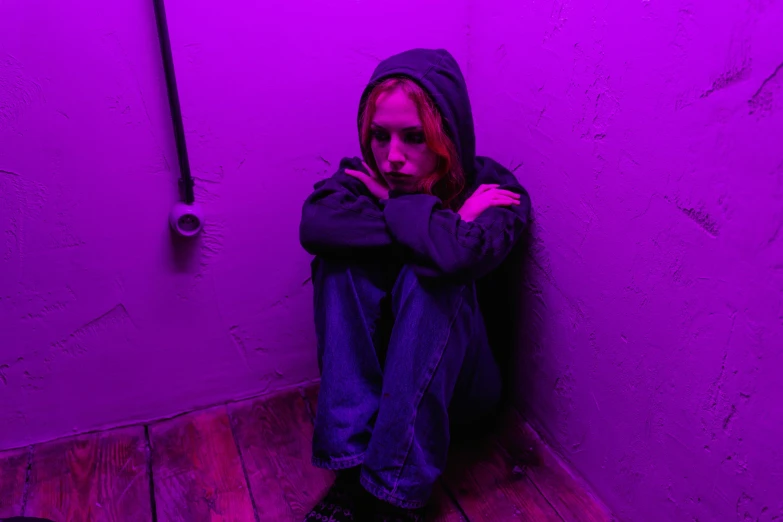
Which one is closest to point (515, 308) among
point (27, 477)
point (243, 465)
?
point (243, 465)

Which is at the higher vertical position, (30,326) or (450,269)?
(450,269)

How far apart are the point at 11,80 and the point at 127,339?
512 mm

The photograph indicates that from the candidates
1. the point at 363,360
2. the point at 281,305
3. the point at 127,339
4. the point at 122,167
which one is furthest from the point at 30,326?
the point at 363,360

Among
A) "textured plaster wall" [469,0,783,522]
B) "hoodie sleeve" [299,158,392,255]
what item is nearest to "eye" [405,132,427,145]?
"hoodie sleeve" [299,158,392,255]

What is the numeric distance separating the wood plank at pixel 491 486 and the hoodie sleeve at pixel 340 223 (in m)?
0.46

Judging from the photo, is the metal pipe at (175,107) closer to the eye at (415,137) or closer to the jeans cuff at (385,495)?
the eye at (415,137)

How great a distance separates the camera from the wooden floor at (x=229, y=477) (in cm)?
105

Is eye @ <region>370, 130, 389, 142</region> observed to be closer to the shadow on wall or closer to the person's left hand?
the person's left hand

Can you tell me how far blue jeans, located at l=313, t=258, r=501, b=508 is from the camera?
95cm

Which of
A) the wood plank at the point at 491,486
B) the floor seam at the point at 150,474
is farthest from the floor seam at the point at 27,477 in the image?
the wood plank at the point at 491,486

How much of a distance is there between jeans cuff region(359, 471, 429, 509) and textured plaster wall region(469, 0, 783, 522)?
336 mm

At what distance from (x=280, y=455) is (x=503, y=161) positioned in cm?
73

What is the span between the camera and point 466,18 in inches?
50.8

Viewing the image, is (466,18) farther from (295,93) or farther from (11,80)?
(11,80)
